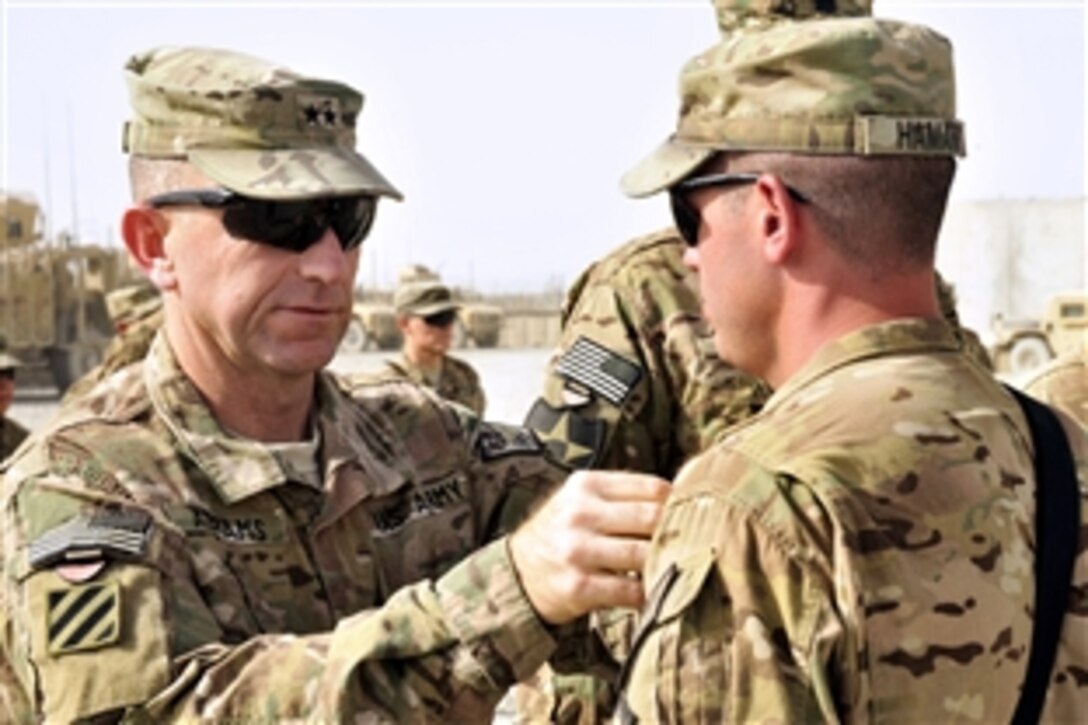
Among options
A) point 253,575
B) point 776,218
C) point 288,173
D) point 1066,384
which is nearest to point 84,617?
point 253,575

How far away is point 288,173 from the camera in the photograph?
321 centimetres

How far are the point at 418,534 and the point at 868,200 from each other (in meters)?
1.19

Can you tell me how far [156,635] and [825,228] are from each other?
1193mm

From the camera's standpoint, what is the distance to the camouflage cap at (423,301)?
39.8ft

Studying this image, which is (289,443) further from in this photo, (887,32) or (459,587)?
(887,32)

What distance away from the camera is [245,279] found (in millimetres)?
3273

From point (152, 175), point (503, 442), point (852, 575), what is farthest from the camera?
point (503, 442)

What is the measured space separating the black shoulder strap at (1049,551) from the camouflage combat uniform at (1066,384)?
3.21 metres

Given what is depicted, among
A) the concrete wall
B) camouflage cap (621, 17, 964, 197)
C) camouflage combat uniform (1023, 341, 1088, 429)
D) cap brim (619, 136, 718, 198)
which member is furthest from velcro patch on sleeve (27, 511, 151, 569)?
the concrete wall

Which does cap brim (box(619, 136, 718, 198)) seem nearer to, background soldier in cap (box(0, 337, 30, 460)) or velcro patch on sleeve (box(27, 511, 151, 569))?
velcro patch on sleeve (box(27, 511, 151, 569))

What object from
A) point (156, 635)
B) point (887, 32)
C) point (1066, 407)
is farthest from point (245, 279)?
point (1066, 407)

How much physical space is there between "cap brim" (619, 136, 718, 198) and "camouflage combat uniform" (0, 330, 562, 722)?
0.56m

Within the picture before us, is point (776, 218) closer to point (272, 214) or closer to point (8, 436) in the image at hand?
point (272, 214)

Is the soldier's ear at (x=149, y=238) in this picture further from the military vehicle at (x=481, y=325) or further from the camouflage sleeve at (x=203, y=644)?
the military vehicle at (x=481, y=325)
